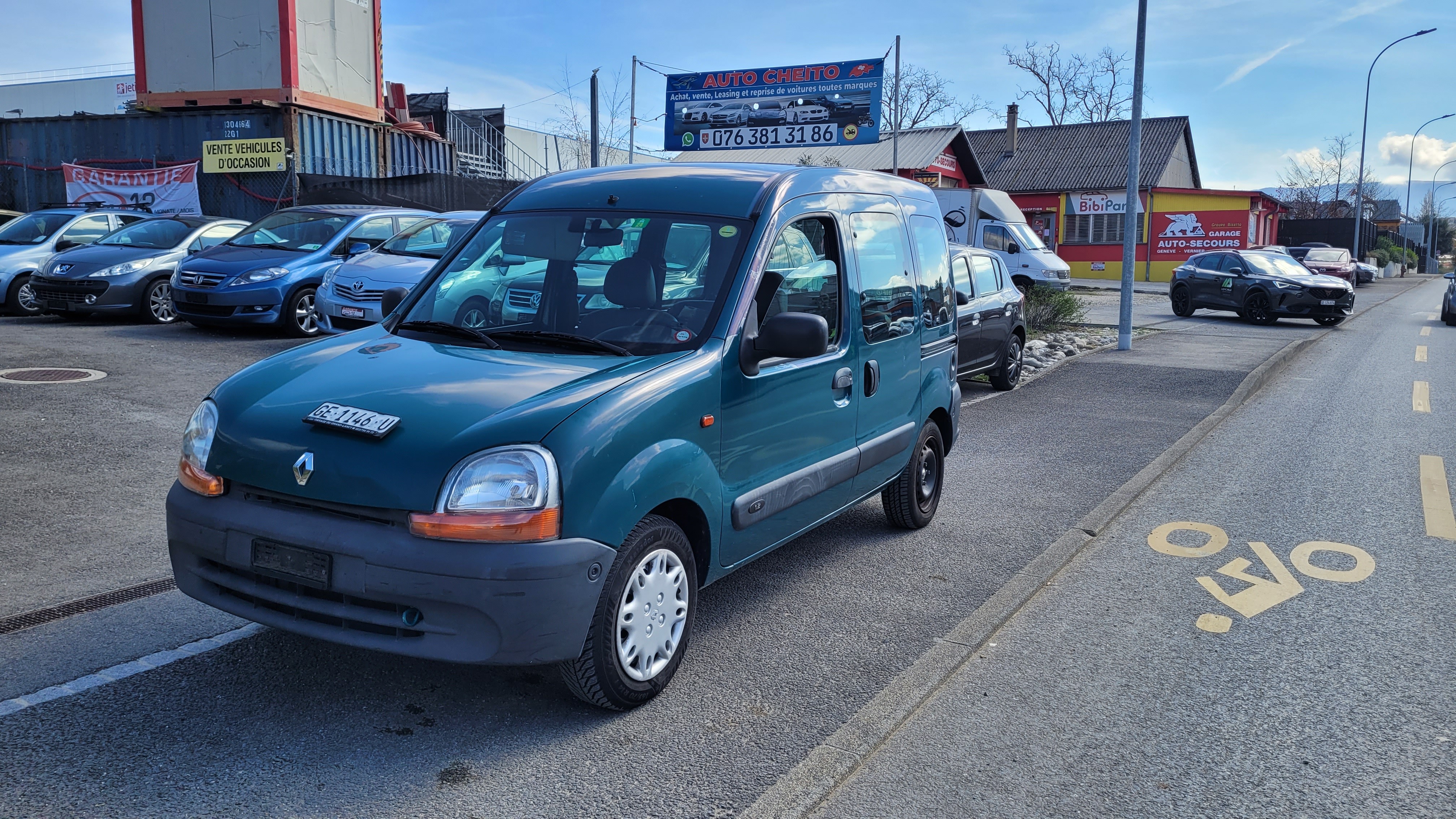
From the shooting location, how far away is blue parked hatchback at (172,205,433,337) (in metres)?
12.6

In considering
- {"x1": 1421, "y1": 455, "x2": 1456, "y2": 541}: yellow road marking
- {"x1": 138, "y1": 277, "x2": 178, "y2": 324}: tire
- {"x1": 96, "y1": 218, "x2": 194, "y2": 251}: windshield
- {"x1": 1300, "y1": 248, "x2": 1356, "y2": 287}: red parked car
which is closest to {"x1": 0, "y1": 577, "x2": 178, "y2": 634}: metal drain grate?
{"x1": 1421, "y1": 455, "x2": 1456, "y2": 541}: yellow road marking

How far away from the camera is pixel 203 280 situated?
499 inches

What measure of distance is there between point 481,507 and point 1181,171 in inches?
2249

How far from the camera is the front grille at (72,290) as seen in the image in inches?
530

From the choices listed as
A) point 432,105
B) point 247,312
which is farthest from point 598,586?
point 432,105

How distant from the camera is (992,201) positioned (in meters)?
23.6

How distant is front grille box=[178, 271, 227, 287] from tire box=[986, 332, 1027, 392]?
29.4 ft

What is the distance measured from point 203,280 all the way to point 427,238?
262cm

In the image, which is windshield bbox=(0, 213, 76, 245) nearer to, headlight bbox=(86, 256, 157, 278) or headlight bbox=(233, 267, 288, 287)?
headlight bbox=(86, 256, 157, 278)

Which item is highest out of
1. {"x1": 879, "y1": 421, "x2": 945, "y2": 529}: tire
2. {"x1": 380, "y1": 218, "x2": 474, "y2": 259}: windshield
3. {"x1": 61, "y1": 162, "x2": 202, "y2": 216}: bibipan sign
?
{"x1": 61, "y1": 162, "x2": 202, "y2": 216}: bibipan sign

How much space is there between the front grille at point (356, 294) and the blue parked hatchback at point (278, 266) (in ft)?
3.36

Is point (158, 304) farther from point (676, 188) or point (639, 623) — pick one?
point (639, 623)

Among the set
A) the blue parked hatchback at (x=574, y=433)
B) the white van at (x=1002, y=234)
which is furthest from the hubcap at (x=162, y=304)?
the white van at (x=1002, y=234)

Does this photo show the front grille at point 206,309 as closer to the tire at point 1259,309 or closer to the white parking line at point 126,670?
the white parking line at point 126,670
